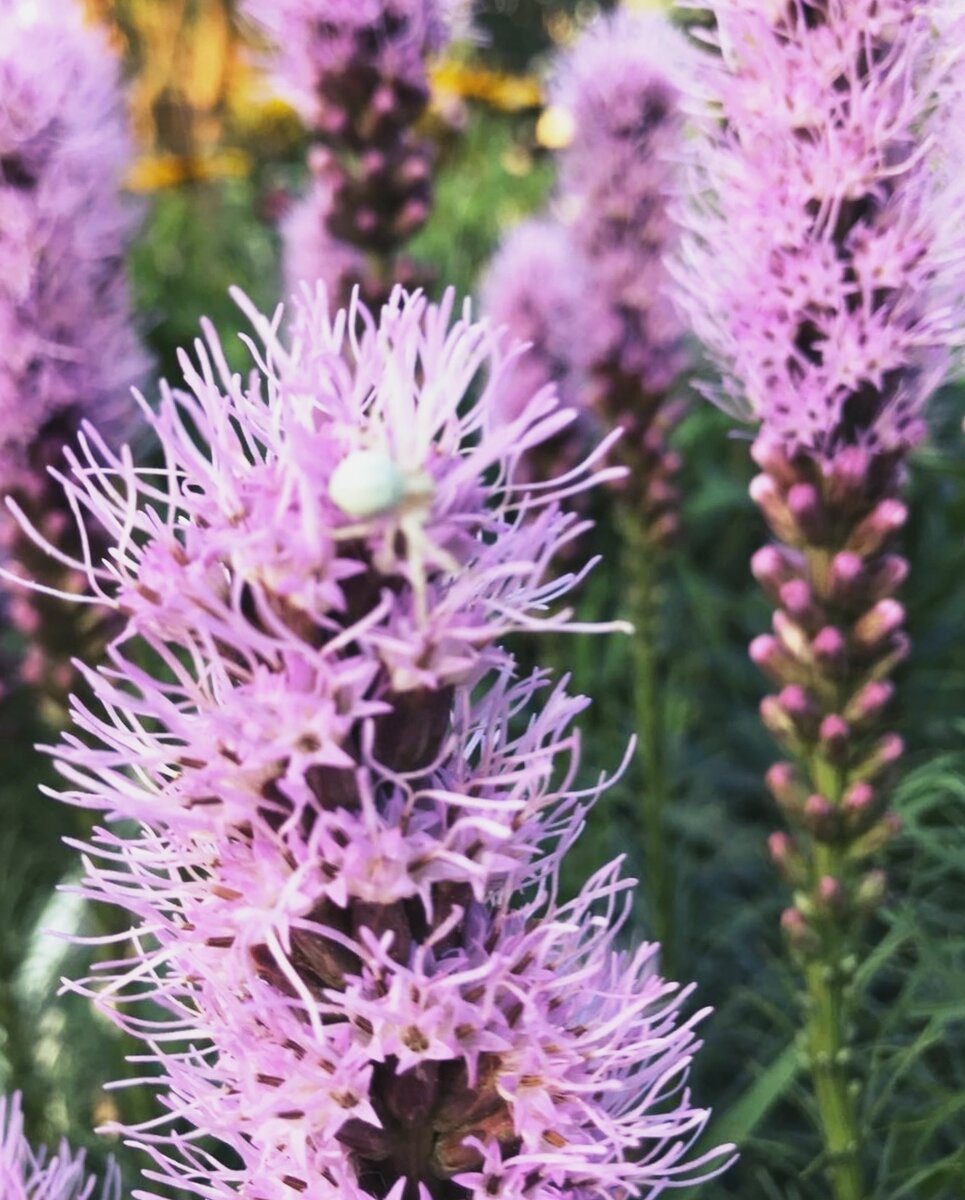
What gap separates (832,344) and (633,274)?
109 centimetres

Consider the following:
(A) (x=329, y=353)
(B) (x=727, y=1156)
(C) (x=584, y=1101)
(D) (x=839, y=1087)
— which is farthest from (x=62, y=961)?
(A) (x=329, y=353)

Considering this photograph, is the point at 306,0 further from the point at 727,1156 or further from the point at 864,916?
the point at 727,1156

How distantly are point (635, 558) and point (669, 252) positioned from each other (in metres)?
0.54

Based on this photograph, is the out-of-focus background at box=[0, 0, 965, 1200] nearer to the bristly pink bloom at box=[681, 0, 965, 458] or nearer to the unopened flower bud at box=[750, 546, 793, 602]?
the unopened flower bud at box=[750, 546, 793, 602]

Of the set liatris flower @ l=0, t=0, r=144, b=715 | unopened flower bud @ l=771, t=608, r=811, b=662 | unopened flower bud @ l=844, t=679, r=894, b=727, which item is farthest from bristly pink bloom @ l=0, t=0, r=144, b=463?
unopened flower bud @ l=844, t=679, r=894, b=727

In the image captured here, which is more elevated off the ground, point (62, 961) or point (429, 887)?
point (429, 887)

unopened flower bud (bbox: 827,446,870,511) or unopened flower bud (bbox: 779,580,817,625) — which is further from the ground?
unopened flower bud (bbox: 827,446,870,511)

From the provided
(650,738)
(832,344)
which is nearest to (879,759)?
(832,344)

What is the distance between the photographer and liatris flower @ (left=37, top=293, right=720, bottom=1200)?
71 cm

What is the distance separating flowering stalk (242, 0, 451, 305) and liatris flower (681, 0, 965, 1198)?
31.2 inches

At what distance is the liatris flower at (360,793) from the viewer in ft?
2.33

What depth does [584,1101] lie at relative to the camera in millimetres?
827

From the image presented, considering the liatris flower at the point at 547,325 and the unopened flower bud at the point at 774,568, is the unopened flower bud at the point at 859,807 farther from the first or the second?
the liatris flower at the point at 547,325

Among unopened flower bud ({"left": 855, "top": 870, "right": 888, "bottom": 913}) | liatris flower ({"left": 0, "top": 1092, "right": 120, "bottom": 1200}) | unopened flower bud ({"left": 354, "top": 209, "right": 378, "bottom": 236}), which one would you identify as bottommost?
liatris flower ({"left": 0, "top": 1092, "right": 120, "bottom": 1200})
